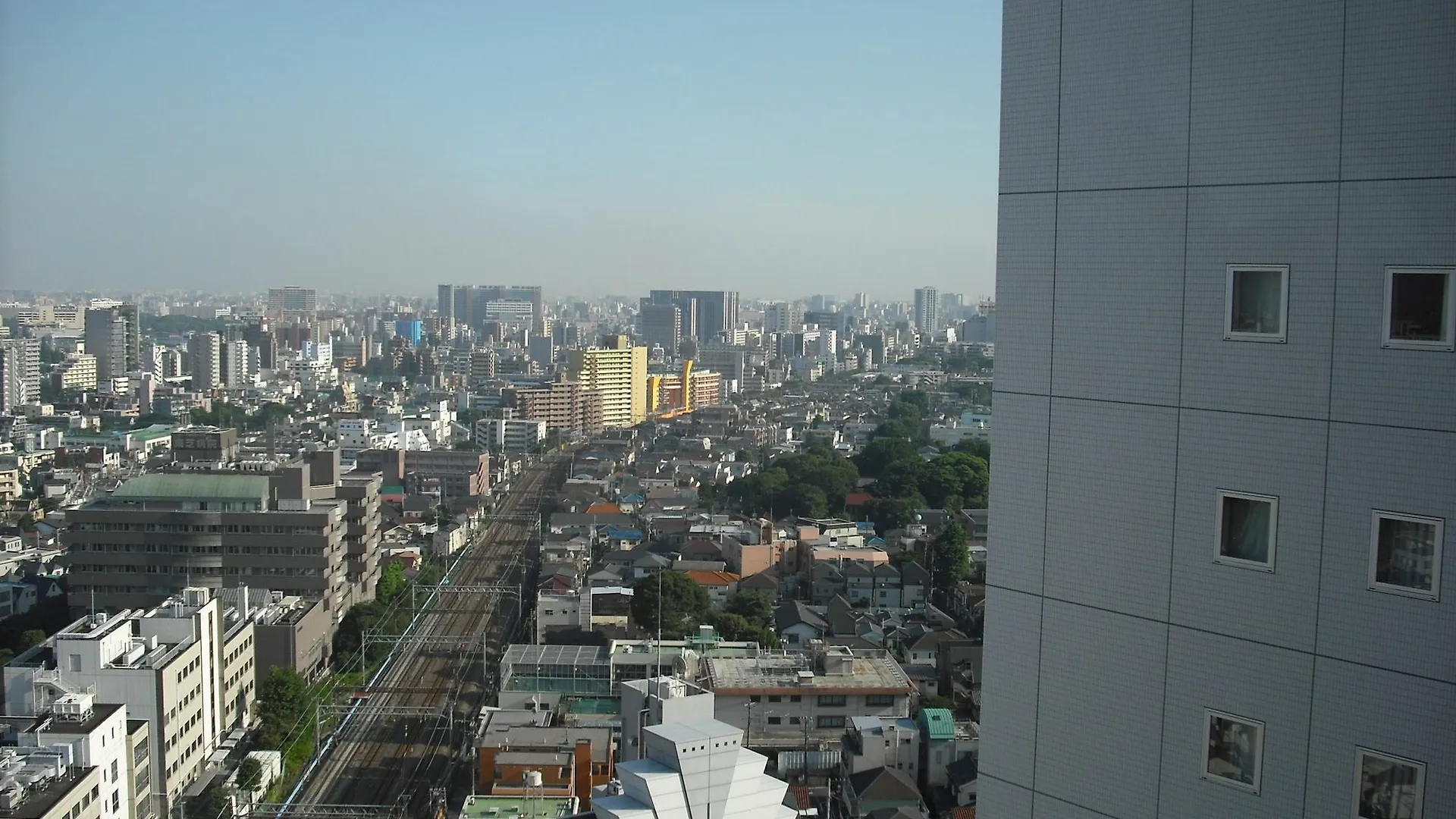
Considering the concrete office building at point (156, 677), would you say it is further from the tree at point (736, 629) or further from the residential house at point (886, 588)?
the residential house at point (886, 588)

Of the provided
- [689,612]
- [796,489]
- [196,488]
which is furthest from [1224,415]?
[796,489]

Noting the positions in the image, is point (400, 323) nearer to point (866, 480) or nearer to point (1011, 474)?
point (866, 480)

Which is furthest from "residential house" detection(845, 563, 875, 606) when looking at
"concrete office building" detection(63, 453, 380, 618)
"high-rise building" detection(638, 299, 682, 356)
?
"high-rise building" detection(638, 299, 682, 356)

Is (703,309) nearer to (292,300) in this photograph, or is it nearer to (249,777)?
(292,300)

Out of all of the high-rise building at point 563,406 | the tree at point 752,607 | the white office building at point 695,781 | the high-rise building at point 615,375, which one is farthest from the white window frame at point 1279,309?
the high-rise building at point 615,375

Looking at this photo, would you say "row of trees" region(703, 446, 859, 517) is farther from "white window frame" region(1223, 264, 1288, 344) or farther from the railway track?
"white window frame" region(1223, 264, 1288, 344)
